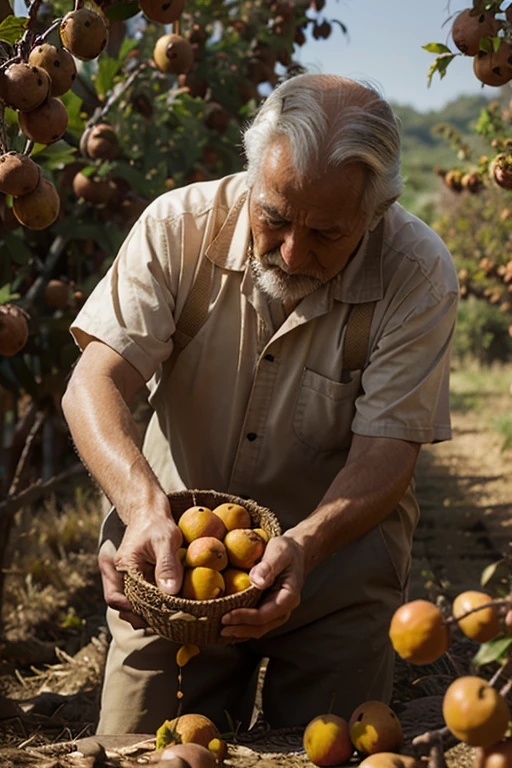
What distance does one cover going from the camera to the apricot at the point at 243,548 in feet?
7.87

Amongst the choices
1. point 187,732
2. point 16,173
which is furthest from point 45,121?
point 187,732

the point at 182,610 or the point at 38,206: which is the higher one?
the point at 38,206

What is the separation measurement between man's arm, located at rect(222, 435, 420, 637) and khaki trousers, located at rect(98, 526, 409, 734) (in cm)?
45

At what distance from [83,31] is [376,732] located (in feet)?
5.18

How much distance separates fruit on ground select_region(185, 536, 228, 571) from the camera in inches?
91.7

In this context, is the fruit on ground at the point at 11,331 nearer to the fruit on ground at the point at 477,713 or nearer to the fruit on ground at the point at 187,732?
the fruit on ground at the point at 187,732

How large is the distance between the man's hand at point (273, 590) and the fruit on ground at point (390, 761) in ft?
1.78

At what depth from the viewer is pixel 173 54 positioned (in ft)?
12.5

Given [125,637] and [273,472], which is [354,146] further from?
[125,637]

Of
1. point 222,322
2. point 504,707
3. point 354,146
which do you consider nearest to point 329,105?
point 354,146

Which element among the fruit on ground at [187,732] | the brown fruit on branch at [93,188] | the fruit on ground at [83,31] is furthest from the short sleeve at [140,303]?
the fruit on ground at [187,732]

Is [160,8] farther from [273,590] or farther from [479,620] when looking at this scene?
[479,620]

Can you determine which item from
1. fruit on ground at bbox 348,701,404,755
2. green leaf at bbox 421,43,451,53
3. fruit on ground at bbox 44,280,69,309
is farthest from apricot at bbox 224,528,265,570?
fruit on ground at bbox 44,280,69,309

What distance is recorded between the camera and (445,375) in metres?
3.06
